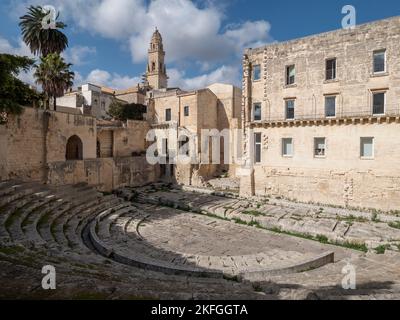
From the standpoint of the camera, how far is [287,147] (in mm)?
23344

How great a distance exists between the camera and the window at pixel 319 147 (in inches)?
847

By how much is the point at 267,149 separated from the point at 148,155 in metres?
14.3

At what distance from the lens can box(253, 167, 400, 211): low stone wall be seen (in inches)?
753

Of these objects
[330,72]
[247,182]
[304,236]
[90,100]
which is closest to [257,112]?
[247,182]

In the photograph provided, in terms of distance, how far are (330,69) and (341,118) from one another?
13.5 feet

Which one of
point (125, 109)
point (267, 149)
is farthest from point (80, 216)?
point (125, 109)

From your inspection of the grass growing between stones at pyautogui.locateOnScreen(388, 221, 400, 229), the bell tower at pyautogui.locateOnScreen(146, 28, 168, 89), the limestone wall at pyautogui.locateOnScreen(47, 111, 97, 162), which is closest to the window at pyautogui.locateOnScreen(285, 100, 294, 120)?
the grass growing between stones at pyautogui.locateOnScreen(388, 221, 400, 229)

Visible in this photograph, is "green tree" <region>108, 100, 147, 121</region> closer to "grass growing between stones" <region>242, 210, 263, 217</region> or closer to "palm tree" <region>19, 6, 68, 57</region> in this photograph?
"palm tree" <region>19, 6, 68, 57</region>

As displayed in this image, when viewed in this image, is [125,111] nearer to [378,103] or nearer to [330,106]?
[330,106]

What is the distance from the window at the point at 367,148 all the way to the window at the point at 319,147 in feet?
8.44

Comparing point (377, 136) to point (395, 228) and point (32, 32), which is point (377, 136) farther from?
point (32, 32)

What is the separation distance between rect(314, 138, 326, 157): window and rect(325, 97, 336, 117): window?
203 cm

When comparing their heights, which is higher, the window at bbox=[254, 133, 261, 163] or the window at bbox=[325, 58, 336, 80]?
the window at bbox=[325, 58, 336, 80]
